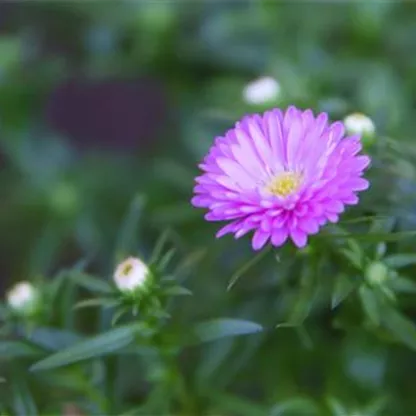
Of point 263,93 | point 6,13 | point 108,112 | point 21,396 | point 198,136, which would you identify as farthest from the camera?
point 108,112

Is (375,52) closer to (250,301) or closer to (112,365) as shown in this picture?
(250,301)

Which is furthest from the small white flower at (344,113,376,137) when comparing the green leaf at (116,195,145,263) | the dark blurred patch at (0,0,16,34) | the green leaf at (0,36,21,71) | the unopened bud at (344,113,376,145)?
the dark blurred patch at (0,0,16,34)

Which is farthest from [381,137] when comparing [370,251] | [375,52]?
[375,52]

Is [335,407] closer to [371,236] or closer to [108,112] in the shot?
[371,236]

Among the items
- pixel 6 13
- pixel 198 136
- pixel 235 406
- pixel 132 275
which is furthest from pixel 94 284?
pixel 6 13

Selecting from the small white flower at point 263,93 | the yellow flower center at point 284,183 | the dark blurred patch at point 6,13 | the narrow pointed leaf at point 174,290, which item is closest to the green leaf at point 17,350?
the narrow pointed leaf at point 174,290

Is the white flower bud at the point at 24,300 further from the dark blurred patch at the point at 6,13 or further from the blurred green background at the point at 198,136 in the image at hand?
the dark blurred patch at the point at 6,13
